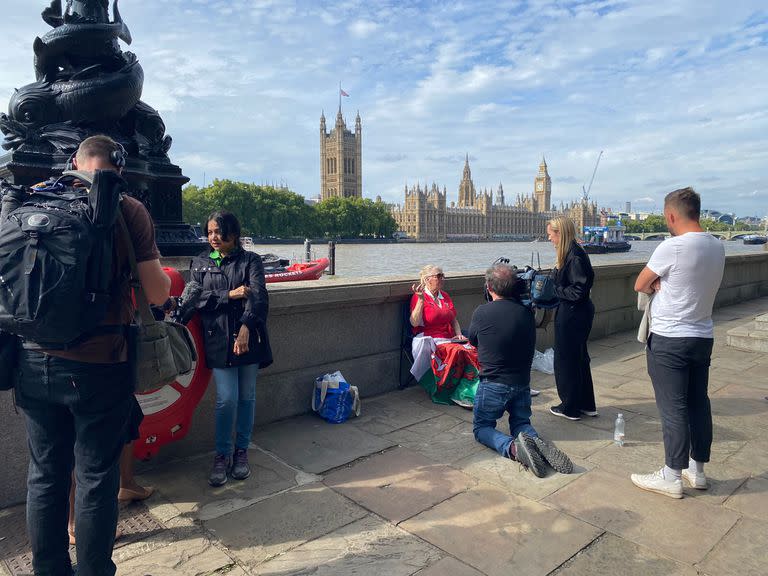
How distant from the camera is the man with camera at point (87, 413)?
2.03 m

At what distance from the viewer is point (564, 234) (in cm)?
466

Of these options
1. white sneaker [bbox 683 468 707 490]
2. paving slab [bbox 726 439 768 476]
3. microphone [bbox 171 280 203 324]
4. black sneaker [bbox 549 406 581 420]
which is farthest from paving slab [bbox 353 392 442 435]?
paving slab [bbox 726 439 768 476]

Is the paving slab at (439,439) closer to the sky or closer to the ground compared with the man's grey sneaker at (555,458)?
closer to the ground

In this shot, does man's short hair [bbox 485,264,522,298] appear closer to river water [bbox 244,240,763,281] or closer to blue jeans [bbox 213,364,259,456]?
blue jeans [bbox 213,364,259,456]

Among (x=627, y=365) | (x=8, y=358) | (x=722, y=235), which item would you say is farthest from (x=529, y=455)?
(x=722, y=235)

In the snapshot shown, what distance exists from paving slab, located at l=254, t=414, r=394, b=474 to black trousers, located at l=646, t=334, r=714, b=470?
1.82 m

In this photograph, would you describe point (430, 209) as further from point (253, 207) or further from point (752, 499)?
point (752, 499)

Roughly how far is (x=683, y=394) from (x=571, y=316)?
1.42 m

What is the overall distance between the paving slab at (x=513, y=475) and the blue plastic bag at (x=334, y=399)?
117cm

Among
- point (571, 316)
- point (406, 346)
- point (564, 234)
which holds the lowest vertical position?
point (406, 346)

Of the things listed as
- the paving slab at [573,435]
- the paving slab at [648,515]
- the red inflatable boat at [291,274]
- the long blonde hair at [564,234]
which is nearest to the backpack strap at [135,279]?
the paving slab at [648,515]

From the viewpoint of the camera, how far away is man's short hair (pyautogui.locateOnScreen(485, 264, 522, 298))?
4027mm

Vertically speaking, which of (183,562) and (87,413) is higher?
(87,413)

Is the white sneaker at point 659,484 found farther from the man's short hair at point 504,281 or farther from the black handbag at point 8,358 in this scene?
the black handbag at point 8,358
